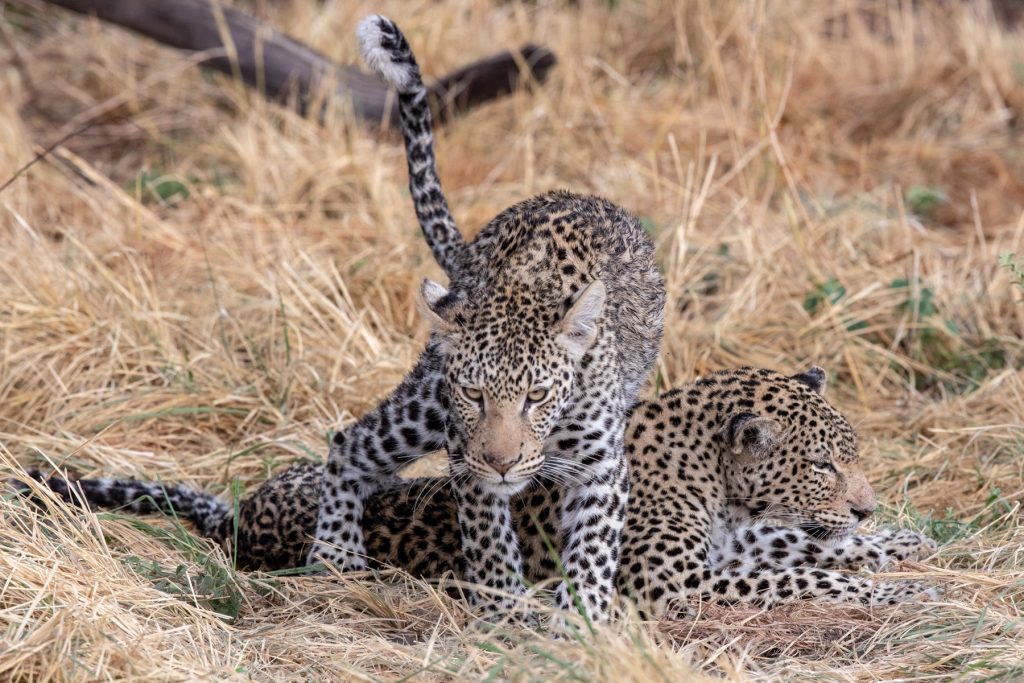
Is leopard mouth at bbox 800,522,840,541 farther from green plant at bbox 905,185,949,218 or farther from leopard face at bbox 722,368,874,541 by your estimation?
green plant at bbox 905,185,949,218

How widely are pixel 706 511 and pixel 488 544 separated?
1.03 metres

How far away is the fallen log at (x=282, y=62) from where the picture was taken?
34.8 feet

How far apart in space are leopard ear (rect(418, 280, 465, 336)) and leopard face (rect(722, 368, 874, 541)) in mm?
1302

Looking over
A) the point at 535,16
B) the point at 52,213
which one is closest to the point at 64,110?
the point at 52,213

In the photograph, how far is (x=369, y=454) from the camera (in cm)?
611

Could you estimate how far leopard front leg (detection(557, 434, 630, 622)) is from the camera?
5496 millimetres

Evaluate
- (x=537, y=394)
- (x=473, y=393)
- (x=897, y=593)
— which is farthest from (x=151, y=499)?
(x=897, y=593)

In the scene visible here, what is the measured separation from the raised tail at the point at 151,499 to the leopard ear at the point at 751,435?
A: 2.23 m

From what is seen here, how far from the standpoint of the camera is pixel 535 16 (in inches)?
508

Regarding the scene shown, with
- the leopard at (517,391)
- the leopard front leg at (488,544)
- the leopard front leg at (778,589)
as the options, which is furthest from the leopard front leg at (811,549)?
the leopard front leg at (488,544)

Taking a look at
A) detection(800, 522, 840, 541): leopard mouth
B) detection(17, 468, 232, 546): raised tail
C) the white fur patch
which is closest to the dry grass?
detection(17, 468, 232, 546): raised tail

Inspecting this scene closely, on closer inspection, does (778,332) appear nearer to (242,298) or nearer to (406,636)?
(242,298)

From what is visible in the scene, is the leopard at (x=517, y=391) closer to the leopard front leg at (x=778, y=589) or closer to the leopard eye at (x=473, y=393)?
the leopard eye at (x=473, y=393)

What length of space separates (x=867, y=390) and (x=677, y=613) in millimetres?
2851
